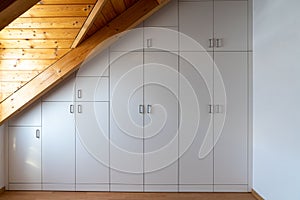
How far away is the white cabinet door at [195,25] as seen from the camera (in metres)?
3.94

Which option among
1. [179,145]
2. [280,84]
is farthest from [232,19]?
[179,145]

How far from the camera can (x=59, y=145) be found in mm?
3986

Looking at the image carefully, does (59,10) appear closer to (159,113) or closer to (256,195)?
(159,113)

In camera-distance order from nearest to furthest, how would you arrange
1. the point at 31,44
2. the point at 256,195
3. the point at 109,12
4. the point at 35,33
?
1. the point at 35,33
2. the point at 31,44
3. the point at 109,12
4. the point at 256,195

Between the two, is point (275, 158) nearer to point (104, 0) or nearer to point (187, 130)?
point (187, 130)

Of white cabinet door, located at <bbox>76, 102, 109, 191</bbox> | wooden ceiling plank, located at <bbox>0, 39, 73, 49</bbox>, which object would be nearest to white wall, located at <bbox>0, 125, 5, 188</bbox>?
white cabinet door, located at <bbox>76, 102, 109, 191</bbox>

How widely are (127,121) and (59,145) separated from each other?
1.03 meters

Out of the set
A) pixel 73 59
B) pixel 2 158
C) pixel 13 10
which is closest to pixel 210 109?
pixel 73 59

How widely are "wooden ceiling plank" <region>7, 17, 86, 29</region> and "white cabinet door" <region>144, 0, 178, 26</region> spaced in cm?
133

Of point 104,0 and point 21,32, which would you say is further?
point 21,32

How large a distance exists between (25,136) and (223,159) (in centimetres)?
285

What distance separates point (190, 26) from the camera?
3947mm

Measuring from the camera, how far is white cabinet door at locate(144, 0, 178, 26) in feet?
12.9

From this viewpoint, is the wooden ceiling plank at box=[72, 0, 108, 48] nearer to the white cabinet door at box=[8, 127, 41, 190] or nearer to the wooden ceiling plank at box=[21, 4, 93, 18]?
the wooden ceiling plank at box=[21, 4, 93, 18]
